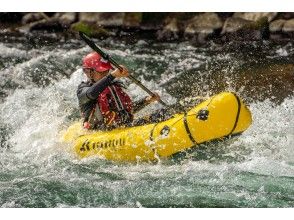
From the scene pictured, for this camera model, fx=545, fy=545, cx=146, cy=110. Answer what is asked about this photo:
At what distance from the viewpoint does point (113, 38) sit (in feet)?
28.0

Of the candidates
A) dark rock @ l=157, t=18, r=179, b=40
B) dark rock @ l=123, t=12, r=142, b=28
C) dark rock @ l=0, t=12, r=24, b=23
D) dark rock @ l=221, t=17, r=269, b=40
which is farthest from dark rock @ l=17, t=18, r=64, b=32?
dark rock @ l=221, t=17, r=269, b=40

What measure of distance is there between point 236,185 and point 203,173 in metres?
0.29

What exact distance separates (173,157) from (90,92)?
0.74m

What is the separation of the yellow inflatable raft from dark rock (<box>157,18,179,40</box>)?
462cm

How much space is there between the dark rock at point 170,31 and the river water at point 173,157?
0.90 metres

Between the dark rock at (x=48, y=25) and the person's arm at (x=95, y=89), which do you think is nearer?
the person's arm at (x=95, y=89)

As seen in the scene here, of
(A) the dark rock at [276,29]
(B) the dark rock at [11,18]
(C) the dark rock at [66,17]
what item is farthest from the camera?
(C) the dark rock at [66,17]

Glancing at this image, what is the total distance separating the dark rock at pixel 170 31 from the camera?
8.47m

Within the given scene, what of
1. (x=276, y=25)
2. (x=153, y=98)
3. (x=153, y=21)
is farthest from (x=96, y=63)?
(x=153, y=21)

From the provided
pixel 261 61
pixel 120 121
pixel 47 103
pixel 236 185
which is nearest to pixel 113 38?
pixel 261 61

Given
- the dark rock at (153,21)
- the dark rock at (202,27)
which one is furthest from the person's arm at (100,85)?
the dark rock at (153,21)

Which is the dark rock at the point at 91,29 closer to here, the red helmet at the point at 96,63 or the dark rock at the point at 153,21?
the dark rock at the point at 153,21

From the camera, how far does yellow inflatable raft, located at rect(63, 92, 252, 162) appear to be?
363 centimetres

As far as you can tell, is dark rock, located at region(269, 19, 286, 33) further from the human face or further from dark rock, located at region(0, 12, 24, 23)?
the human face
